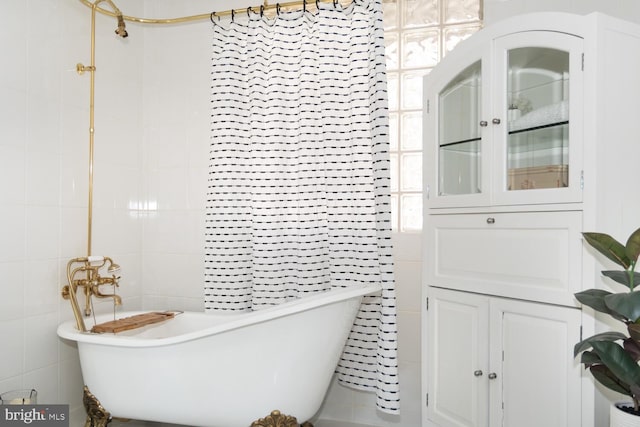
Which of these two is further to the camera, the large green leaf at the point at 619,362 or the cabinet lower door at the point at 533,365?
the cabinet lower door at the point at 533,365

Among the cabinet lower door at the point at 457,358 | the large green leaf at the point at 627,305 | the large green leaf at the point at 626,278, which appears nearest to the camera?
the large green leaf at the point at 627,305

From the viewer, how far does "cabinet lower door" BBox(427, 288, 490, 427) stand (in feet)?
5.47

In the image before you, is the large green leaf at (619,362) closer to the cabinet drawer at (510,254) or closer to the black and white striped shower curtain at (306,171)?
the cabinet drawer at (510,254)

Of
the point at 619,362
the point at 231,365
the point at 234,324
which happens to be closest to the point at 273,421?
the point at 231,365

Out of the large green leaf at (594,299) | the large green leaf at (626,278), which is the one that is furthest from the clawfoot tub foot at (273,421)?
the large green leaf at (626,278)

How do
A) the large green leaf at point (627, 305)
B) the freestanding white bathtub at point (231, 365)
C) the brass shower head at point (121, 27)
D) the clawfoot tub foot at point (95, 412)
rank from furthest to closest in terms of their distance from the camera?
1. the brass shower head at point (121, 27)
2. the clawfoot tub foot at point (95, 412)
3. the freestanding white bathtub at point (231, 365)
4. the large green leaf at point (627, 305)

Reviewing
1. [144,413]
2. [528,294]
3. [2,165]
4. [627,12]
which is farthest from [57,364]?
[627,12]

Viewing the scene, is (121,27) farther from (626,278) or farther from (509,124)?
(626,278)

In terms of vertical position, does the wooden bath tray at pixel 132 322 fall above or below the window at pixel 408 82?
below

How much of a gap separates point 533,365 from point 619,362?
0.34 m

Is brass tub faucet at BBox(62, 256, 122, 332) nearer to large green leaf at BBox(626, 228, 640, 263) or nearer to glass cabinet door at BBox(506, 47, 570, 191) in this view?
glass cabinet door at BBox(506, 47, 570, 191)

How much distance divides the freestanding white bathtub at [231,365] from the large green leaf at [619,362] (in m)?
0.86

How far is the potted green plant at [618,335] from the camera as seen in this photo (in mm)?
1168

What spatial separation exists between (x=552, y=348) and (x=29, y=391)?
6.53 ft
